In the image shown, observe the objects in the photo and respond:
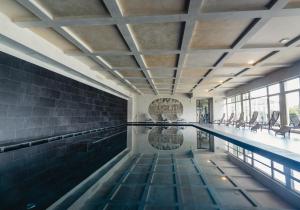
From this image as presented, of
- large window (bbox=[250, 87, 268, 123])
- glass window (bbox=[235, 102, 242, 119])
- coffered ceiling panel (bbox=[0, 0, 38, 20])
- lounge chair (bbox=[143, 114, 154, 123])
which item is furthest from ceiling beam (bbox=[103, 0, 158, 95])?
lounge chair (bbox=[143, 114, 154, 123])

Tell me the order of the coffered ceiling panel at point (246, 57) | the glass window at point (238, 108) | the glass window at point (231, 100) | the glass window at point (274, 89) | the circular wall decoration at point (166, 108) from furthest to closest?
the circular wall decoration at point (166, 108) → the glass window at point (231, 100) → the glass window at point (238, 108) → the glass window at point (274, 89) → the coffered ceiling panel at point (246, 57)

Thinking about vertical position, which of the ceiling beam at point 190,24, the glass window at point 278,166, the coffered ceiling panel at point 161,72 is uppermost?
the coffered ceiling panel at point 161,72

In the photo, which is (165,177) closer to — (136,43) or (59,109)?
(136,43)

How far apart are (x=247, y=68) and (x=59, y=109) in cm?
660

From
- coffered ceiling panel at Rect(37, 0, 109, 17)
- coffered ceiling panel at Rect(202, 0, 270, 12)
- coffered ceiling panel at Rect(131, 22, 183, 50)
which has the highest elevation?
coffered ceiling panel at Rect(131, 22, 183, 50)

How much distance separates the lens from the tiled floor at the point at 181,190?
2281 mm

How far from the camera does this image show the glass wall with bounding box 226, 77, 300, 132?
265 inches

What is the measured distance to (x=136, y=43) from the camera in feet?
13.9

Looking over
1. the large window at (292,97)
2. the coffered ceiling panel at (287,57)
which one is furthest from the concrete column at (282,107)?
the coffered ceiling panel at (287,57)

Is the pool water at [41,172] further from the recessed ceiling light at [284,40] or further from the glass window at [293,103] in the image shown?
the glass window at [293,103]

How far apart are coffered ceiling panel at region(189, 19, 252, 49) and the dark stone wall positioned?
3.94m

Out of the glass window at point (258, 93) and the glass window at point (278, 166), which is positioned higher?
the glass window at point (258, 93)

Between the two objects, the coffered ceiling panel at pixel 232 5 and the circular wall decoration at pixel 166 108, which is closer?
the coffered ceiling panel at pixel 232 5

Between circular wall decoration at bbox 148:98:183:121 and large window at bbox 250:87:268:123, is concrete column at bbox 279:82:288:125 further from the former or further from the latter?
circular wall decoration at bbox 148:98:183:121
